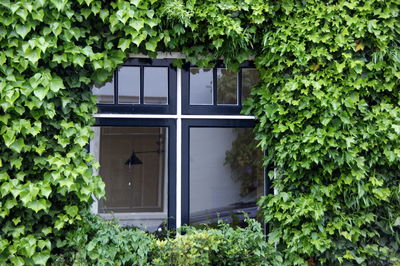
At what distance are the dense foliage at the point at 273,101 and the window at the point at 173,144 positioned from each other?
9.1 inches

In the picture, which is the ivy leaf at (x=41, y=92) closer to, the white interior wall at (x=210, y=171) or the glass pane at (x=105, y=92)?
the glass pane at (x=105, y=92)

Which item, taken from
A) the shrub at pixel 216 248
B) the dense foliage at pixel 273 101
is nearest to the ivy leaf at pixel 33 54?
the dense foliage at pixel 273 101

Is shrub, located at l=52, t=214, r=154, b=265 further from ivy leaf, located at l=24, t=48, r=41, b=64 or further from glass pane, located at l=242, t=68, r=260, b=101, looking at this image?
glass pane, located at l=242, t=68, r=260, b=101

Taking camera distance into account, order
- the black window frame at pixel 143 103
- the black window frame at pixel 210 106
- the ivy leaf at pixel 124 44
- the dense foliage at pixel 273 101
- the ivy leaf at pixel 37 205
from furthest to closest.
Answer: the black window frame at pixel 210 106
the black window frame at pixel 143 103
the ivy leaf at pixel 124 44
the dense foliage at pixel 273 101
the ivy leaf at pixel 37 205

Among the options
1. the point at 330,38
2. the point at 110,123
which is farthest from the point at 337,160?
the point at 110,123

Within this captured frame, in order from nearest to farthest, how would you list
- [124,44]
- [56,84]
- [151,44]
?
[56,84] < [124,44] < [151,44]

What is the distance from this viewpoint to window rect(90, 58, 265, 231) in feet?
15.1

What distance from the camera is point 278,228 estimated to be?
4531mm

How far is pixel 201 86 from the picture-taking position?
15.7ft

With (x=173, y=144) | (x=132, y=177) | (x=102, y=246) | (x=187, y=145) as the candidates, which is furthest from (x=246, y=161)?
(x=102, y=246)

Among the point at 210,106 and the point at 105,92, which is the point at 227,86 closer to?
the point at 210,106

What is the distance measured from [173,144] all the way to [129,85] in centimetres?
75

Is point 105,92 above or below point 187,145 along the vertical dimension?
above

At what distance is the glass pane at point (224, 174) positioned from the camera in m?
4.72
